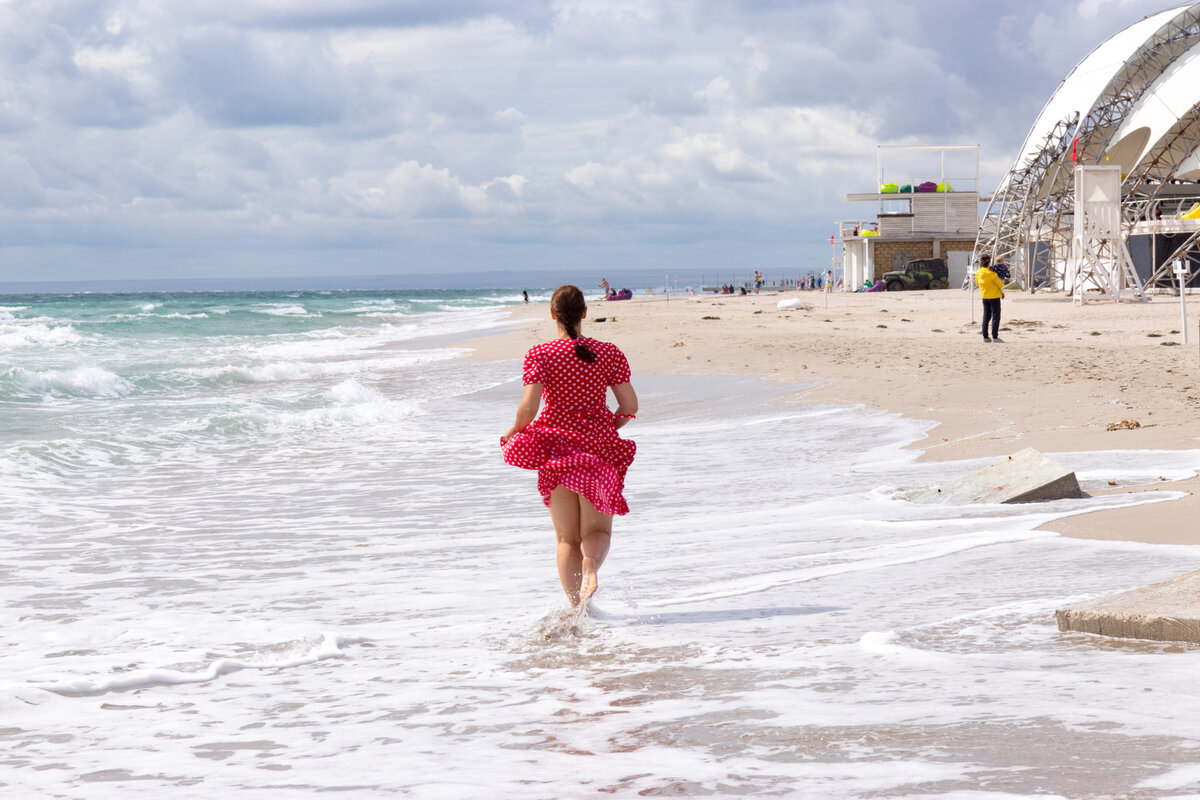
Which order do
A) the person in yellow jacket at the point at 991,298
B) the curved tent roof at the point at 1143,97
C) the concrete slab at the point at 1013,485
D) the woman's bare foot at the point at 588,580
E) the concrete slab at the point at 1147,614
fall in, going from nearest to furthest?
the concrete slab at the point at 1147,614, the woman's bare foot at the point at 588,580, the concrete slab at the point at 1013,485, the person in yellow jacket at the point at 991,298, the curved tent roof at the point at 1143,97

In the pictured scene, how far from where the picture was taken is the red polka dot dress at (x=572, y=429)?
5098mm

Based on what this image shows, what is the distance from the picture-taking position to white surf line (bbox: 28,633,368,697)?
169 inches

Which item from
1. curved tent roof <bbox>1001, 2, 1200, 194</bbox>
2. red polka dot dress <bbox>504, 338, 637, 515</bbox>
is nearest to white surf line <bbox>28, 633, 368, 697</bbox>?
red polka dot dress <bbox>504, 338, 637, 515</bbox>

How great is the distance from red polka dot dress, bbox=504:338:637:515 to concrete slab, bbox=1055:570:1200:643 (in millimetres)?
1920

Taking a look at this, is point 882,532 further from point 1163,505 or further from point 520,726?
point 520,726

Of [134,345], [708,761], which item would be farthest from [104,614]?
[134,345]

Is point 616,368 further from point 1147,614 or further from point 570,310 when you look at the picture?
point 1147,614

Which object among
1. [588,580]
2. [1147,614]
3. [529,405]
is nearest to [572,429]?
[529,405]

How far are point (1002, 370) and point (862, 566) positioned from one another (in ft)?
31.6

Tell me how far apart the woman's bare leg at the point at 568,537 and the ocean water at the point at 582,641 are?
21 centimetres

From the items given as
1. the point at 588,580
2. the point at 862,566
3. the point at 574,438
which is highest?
the point at 574,438

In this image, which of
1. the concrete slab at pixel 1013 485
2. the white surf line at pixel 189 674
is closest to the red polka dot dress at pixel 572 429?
the white surf line at pixel 189 674

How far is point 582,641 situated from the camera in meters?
4.73

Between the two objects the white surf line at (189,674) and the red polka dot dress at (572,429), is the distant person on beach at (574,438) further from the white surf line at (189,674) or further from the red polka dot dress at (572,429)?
the white surf line at (189,674)
